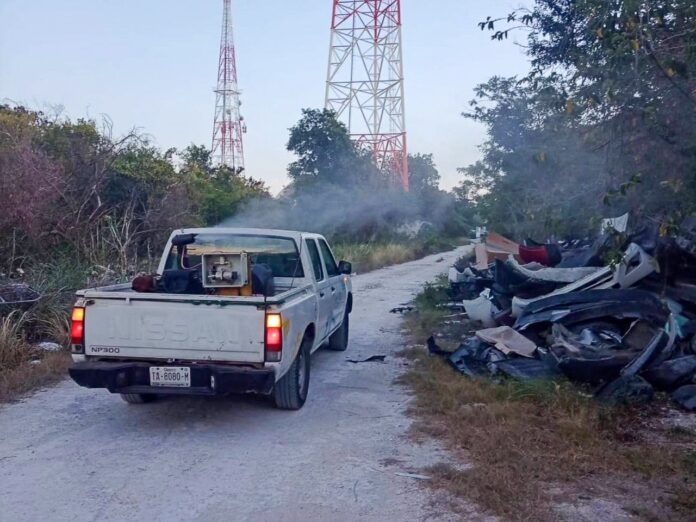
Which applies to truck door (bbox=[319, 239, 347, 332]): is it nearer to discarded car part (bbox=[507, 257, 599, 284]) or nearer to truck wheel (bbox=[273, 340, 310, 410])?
truck wheel (bbox=[273, 340, 310, 410])

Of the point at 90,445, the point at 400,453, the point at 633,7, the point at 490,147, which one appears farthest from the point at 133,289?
the point at 490,147

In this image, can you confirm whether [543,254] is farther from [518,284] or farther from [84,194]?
[84,194]

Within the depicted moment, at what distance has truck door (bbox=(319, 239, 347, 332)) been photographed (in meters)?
8.60

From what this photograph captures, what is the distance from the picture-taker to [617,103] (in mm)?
5812

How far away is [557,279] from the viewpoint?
33.1ft

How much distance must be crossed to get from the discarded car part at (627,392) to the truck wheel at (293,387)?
2844 millimetres

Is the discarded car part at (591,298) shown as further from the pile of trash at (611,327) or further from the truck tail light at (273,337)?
the truck tail light at (273,337)

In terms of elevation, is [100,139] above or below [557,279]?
above

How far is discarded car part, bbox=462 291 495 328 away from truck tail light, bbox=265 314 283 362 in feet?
18.4

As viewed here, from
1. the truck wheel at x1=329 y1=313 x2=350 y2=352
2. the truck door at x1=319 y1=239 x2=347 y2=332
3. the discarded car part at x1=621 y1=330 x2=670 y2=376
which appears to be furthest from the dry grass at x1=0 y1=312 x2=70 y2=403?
the discarded car part at x1=621 y1=330 x2=670 y2=376

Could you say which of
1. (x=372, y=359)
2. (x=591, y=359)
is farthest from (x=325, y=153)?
(x=591, y=359)

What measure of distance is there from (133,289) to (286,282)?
186cm

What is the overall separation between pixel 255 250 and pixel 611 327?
429 centimetres

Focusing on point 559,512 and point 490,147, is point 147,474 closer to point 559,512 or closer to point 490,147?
point 559,512
